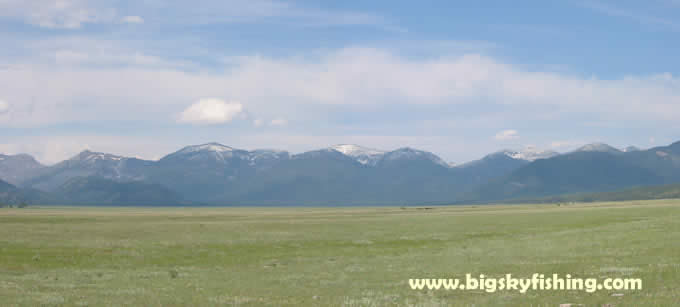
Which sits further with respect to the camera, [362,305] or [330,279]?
[330,279]

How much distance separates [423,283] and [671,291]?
10.6 m

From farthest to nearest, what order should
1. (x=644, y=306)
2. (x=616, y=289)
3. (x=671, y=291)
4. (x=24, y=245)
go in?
1. (x=24, y=245)
2. (x=616, y=289)
3. (x=671, y=291)
4. (x=644, y=306)

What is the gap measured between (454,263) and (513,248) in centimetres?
1173

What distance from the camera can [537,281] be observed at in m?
26.2

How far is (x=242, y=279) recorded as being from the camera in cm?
3331

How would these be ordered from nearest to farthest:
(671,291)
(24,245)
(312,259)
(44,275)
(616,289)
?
(671,291) → (616,289) → (44,275) → (312,259) → (24,245)

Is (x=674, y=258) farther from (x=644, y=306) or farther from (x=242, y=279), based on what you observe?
(x=242, y=279)

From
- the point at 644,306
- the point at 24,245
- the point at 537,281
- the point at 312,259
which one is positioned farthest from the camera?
the point at 24,245

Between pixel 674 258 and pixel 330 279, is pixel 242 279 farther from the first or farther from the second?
pixel 674 258

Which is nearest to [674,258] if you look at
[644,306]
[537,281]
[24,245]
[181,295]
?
[537,281]

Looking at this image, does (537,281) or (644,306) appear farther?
(537,281)

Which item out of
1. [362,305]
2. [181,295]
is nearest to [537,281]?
[362,305]

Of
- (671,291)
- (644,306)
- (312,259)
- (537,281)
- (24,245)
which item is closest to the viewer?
(644,306)

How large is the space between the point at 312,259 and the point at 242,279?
13403 millimetres
